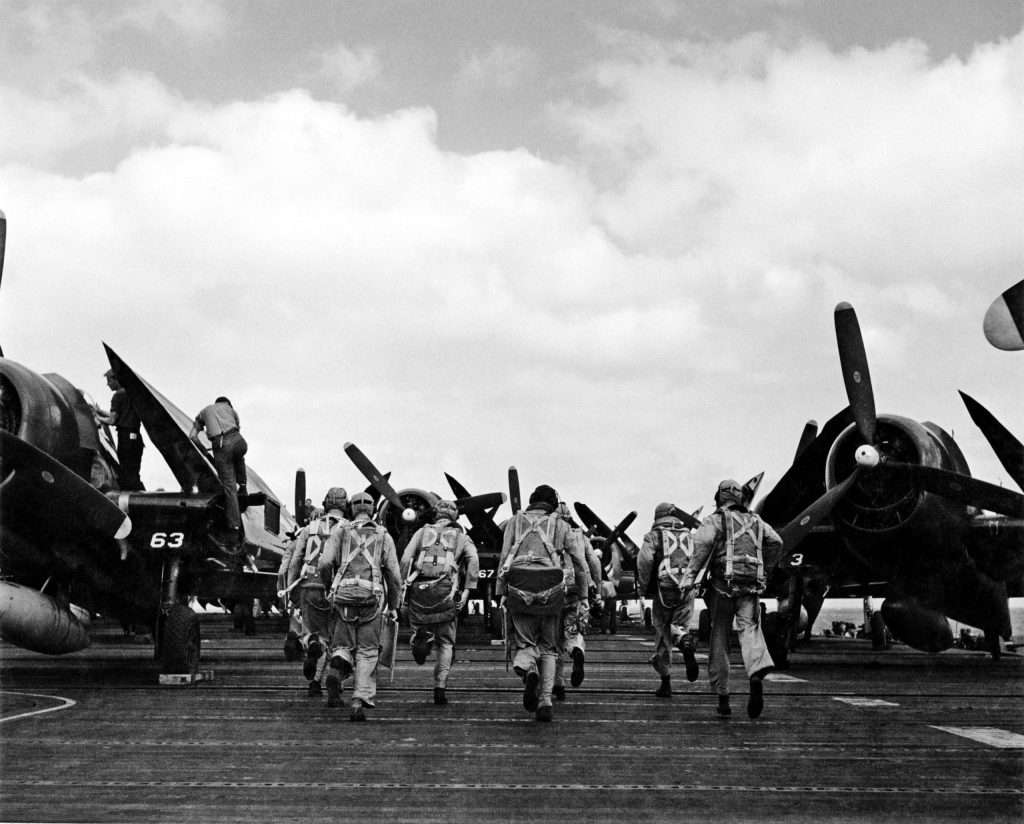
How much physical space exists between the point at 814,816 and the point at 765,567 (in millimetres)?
4440

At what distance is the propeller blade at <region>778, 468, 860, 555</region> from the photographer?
46.2 feet

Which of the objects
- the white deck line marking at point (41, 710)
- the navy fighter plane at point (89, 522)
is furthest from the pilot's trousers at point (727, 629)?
the navy fighter plane at point (89, 522)

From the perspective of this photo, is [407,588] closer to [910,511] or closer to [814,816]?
[814,816]

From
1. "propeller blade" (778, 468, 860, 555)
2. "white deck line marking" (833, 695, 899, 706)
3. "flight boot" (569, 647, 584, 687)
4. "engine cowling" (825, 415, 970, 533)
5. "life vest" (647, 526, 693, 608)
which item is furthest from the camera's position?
"engine cowling" (825, 415, 970, 533)

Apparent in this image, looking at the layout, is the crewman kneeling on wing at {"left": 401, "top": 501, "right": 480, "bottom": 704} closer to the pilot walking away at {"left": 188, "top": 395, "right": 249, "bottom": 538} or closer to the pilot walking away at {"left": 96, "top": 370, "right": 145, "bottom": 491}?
the pilot walking away at {"left": 188, "top": 395, "right": 249, "bottom": 538}

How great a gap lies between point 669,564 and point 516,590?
2888mm

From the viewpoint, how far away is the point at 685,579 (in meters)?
9.65

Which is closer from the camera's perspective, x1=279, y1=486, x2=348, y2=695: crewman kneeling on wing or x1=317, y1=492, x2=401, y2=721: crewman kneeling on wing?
x1=317, y1=492, x2=401, y2=721: crewman kneeling on wing

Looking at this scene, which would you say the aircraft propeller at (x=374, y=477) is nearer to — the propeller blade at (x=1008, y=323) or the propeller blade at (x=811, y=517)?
the propeller blade at (x=811, y=517)

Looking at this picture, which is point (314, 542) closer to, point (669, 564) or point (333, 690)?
point (333, 690)

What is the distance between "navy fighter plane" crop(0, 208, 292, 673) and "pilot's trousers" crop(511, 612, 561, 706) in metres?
4.82

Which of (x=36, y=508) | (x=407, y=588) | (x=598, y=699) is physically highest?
(x=36, y=508)

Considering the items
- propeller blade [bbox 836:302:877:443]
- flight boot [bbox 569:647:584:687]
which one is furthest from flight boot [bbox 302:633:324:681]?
propeller blade [bbox 836:302:877:443]

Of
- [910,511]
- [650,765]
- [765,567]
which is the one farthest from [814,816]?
[910,511]
